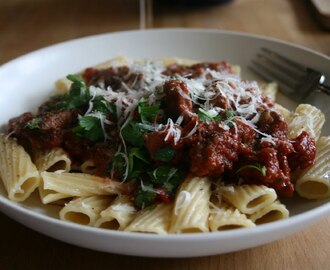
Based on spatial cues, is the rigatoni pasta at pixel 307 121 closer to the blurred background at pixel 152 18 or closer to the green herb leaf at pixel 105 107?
the green herb leaf at pixel 105 107

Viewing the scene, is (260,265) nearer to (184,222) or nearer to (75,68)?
(184,222)

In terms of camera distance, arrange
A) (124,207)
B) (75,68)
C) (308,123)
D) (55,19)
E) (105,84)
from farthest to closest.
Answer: (55,19)
(75,68)
(105,84)
(308,123)
(124,207)

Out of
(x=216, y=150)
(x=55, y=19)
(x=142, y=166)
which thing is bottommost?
(x=55, y=19)

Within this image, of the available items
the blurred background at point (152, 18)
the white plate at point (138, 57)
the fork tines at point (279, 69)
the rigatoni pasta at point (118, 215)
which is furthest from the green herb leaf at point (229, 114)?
the blurred background at point (152, 18)

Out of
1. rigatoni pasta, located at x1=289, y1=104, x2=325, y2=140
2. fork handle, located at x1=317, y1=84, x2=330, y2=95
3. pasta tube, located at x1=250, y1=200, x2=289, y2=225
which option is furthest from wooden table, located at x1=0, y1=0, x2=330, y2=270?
fork handle, located at x1=317, y1=84, x2=330, y2=95

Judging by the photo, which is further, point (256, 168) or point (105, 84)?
point (105, 84)

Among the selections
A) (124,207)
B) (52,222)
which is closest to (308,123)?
(124,207)
